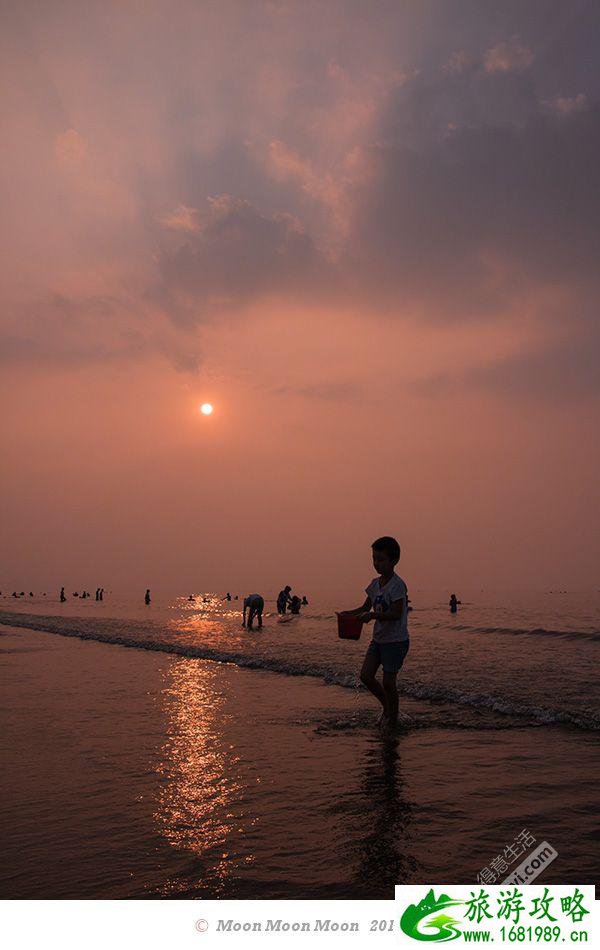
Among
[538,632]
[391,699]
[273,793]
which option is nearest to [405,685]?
[391,699]

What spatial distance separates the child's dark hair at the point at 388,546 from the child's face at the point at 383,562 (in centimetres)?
4

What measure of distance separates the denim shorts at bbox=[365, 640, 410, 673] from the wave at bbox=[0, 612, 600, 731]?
2.32 m

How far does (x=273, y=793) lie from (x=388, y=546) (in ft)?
11.5

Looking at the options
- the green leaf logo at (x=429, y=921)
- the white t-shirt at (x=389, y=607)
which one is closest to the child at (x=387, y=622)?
the white t-shirt at (x=389, y=607)

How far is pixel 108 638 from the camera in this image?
75.2 ft

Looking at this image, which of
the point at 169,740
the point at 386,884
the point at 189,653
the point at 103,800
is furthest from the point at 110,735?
the point at 189,653

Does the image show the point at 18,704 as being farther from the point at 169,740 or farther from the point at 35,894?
the point at 35,894

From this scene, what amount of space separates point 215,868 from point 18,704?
674 cm

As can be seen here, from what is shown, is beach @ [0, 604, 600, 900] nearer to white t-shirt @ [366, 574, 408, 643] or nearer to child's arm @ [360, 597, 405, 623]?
white t-shirt @ [366, 574, 408, 643]

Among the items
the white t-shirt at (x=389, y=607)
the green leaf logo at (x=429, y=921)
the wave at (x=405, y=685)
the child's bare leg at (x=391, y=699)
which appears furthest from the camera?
the wave at (x=405, y=685)

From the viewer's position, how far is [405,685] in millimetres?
12016

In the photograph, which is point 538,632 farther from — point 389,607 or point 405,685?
point 389,607

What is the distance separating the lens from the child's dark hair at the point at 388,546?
26.9 ft

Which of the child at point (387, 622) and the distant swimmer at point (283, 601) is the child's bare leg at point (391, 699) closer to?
the child at point (387, 622)
